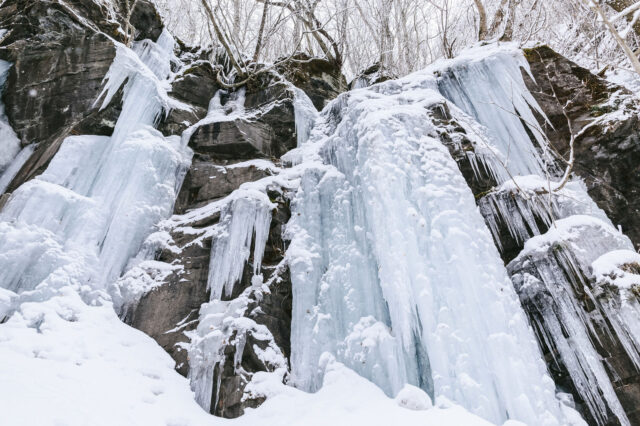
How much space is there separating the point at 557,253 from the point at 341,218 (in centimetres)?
244

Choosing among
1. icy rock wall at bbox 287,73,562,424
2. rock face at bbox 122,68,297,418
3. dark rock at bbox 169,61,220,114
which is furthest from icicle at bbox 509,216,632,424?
dark rock at bbox 169,61,220,114

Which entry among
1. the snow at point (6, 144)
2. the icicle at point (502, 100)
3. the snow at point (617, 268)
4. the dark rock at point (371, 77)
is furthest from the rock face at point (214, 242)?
the snow at point (617, 268)

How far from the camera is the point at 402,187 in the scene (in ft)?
14.4

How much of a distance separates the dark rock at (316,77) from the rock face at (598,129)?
162 inches

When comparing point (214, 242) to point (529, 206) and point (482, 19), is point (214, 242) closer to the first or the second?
point (529, 206)

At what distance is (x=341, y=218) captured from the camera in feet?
16.4

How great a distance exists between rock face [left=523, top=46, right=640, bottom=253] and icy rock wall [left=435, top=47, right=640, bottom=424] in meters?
0.27

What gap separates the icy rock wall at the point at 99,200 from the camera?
4.44m

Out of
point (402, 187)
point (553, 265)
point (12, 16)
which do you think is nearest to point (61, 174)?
point (12, 16)

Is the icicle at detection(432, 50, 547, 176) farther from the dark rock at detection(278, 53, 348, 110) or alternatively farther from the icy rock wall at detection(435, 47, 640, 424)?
the dark rock at detection(278, 53, 348, 110)

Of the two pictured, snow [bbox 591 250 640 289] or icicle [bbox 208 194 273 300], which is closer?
snow [bbox 591 250 640 289]

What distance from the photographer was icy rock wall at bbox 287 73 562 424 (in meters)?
3.16

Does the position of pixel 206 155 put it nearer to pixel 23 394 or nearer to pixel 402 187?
pixel 402 187

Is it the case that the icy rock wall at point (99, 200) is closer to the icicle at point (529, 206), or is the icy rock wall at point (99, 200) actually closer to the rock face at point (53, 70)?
the rock face at point (53, 70)
